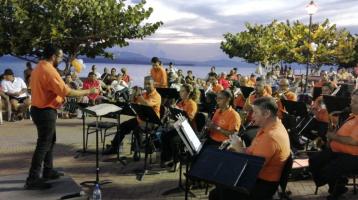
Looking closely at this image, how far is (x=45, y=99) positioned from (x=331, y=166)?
3940mm

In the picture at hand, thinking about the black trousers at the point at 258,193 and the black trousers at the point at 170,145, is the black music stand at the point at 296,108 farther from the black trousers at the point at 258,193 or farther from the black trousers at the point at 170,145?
the black trousers at the point at 258,193

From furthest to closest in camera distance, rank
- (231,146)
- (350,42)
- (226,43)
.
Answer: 1. (350,42)
2. (226,43)
3. (231,146)

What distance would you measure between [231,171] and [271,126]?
86cm

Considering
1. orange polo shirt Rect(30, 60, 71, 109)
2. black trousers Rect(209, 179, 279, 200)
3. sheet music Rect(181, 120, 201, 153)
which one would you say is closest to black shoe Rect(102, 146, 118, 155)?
orange polo shirt Rect(30, 60, 71, 109)

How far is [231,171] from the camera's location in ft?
12.7

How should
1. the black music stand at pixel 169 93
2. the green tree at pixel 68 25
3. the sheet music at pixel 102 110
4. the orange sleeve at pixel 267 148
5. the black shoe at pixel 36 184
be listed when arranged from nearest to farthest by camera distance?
1. the orange sleeve at pixel 267 148
2. the black shoe at pixel 36 184
3. the sheet music at pixel 102 110
4. the black music stand at pixel 169 93
5. the green tree at pixel 68 25

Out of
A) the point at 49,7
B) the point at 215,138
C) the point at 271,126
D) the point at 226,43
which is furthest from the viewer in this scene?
the point at 226,43

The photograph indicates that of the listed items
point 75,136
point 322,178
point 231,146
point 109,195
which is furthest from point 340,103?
point 75,136

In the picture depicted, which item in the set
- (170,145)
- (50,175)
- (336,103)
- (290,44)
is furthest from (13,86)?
(290,44)

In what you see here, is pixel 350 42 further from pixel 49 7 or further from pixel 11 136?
pixel 11 136

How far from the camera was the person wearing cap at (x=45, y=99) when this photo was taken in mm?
5996

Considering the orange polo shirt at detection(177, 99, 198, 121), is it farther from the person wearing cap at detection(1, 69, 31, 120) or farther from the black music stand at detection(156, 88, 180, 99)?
the person wearing cap at detection(1, 69, 31, 120)

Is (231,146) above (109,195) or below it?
above

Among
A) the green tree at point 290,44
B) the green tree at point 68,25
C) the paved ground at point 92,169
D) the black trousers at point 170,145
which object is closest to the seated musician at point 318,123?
the paved ground at point 92,169
